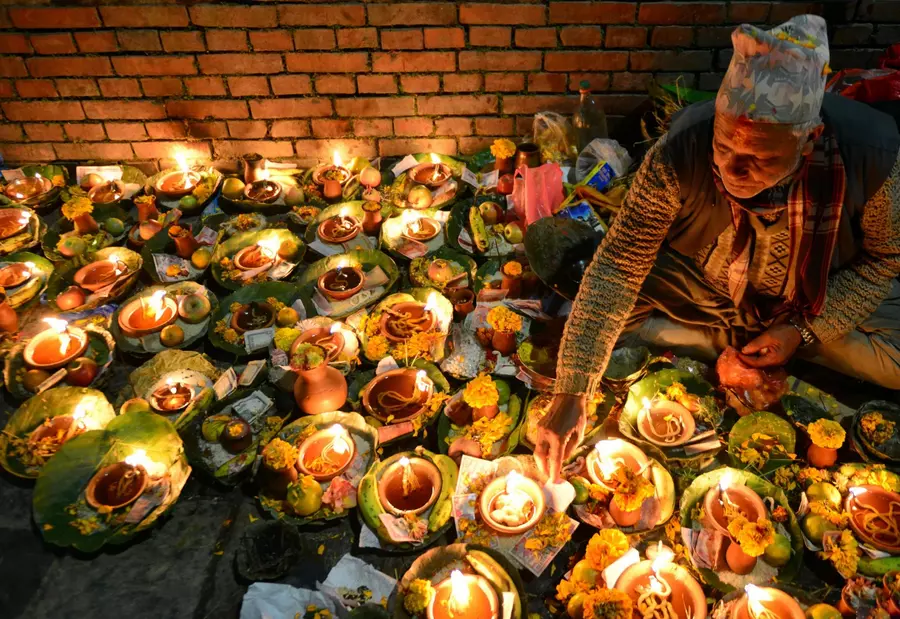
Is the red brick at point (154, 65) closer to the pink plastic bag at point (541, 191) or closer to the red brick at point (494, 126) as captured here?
the red brick at point (494, 126)

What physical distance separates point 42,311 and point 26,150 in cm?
221

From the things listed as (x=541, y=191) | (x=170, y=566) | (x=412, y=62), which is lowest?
(x=170, y=566)

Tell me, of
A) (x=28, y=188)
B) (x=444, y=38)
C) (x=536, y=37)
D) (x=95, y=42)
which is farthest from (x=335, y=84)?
(x=28, y=188)

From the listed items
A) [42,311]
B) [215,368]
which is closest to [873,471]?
[215,368]

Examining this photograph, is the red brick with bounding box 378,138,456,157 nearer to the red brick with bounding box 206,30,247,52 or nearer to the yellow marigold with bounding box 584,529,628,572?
the red brick with bounding box 206,30,247,52

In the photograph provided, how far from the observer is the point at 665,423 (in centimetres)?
304

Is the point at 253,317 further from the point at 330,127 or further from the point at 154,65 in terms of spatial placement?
the point at 154,65

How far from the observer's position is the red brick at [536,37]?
459 centimetres

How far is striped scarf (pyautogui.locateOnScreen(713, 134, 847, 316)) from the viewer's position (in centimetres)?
239

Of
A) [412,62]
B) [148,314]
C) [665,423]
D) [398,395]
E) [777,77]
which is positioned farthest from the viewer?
[412,62]

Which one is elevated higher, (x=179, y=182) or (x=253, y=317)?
(x=179, y=182)

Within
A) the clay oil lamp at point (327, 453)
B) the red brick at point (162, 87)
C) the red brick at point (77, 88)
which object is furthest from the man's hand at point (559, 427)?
the red brick at point (77, 88)

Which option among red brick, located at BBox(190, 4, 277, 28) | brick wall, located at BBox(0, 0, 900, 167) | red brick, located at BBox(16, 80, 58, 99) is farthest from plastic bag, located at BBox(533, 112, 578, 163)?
red brick, located at BBox(16, 80, 58, 99)

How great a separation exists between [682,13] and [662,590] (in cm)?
407
